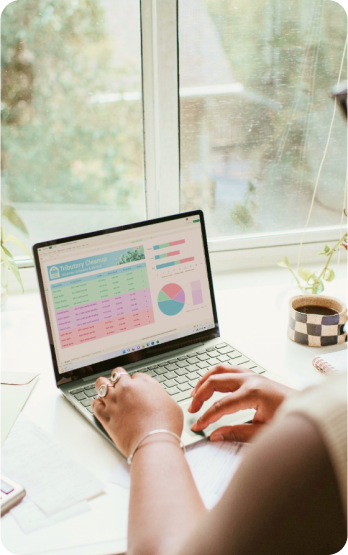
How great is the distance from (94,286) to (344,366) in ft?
1.63

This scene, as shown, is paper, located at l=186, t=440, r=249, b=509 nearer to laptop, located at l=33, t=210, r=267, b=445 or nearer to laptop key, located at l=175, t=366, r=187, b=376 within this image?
laptop, located at l=33, t=210, r=267, b=445

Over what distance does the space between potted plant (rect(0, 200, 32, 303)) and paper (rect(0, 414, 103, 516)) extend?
0.53 meters

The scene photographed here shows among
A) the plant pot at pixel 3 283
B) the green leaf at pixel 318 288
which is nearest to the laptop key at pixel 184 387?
the green leaf at pixel 318 288

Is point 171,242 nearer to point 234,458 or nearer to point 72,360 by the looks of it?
point 72,360

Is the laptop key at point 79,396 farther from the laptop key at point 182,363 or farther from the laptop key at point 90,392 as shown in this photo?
the laptop key at point 182,363

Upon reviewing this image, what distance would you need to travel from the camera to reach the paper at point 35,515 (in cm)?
78

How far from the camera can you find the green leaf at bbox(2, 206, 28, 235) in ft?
4.98

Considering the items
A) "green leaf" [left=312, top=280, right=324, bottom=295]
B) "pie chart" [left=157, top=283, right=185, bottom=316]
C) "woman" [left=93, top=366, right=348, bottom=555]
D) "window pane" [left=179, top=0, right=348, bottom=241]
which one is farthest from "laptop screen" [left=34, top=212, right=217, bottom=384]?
"window pane" [left=179, top=0, right=348, bottom=241]

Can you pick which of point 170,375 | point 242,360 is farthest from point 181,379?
point 242,360

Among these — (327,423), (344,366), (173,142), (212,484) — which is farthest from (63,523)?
(173,142)

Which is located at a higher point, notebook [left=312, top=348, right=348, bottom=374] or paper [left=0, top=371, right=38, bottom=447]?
notebook [left=312, top=348, right=348, bottom=374]

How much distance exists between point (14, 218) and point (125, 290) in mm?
550

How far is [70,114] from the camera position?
152cm

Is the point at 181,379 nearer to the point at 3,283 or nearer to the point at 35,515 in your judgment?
the point at 35,515
